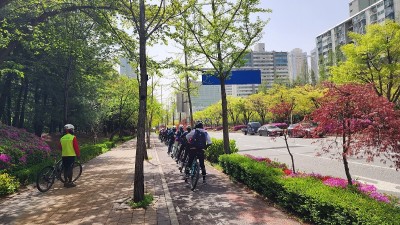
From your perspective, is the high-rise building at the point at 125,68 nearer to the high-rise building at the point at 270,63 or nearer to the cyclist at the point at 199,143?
the cyclist at the point at 199,143

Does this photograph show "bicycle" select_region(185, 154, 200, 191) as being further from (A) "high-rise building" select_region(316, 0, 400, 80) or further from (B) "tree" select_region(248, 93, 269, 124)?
(A) "high-rise building" select_region(316, 0, 400, 80)

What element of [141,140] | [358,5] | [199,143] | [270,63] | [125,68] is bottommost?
[199,143]

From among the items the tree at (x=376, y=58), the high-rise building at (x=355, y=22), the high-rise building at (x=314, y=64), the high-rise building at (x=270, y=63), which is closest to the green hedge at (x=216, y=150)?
the tree at (x=376, y=58)

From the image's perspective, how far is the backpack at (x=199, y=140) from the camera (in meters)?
8.48

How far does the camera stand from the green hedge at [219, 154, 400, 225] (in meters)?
3.85

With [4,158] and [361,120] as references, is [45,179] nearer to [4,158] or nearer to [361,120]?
[4,158]

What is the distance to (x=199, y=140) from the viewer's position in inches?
335

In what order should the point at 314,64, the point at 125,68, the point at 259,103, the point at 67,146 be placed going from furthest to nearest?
the point at 314,64, the point at 259,103, the point at 125,68, the point at 67,146

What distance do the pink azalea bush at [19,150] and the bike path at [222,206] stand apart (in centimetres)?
555

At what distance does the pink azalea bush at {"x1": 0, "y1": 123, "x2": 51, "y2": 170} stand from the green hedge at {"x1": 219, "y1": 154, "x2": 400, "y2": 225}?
797 cm

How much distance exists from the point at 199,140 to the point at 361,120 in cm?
453

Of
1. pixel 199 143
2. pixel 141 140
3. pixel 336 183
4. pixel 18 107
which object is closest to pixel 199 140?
pixel 199 143

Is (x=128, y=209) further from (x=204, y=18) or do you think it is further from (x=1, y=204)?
(x=204, y=18)

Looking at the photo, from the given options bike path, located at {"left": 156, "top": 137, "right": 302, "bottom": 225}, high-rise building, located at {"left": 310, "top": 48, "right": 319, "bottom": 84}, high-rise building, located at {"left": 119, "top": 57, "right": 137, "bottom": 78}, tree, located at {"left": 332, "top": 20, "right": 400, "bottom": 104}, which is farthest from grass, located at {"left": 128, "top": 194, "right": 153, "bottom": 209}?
high-rise building, located at {"left": 310, "top": 48, "right": 319, "bottom": 84}
